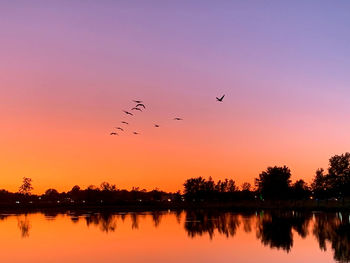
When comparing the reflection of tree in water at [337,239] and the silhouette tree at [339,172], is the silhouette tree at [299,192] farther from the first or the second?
the reflection of tree in water at [337,239]

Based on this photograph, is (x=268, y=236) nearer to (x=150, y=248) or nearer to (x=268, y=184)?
(x=150, y=248)

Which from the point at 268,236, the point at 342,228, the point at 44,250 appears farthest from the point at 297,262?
the point at 342,228

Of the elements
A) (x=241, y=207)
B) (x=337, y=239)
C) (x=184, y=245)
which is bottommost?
(x=184, y=245)

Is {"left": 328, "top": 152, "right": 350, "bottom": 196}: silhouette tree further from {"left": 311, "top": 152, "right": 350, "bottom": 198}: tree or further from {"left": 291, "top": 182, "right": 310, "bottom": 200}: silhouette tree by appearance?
{"left": 291, "top": 182, "right": 310, "bottom": 200}: silhouette tree

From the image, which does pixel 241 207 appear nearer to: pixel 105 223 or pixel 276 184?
pixel 276 184

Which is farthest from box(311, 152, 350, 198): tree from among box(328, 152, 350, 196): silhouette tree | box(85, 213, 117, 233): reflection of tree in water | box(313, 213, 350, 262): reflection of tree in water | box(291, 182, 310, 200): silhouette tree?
box(313, 213, 350, 262): reflection of tree in water

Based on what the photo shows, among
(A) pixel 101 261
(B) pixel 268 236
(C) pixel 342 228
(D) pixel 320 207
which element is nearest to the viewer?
(A) pixel 101 261

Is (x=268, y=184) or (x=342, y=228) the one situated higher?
(x=268, y=184)

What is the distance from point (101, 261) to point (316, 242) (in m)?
18.4

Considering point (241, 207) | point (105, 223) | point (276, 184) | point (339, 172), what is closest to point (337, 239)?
point (105, 223)

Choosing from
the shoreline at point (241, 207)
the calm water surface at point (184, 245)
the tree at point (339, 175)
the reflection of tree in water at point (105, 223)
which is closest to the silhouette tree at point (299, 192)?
the shoreline at point (241, 207)

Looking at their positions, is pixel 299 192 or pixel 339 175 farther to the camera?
pixel 299 192

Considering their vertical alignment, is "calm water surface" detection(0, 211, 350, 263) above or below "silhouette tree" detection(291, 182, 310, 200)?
below

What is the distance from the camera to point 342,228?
53.5m
